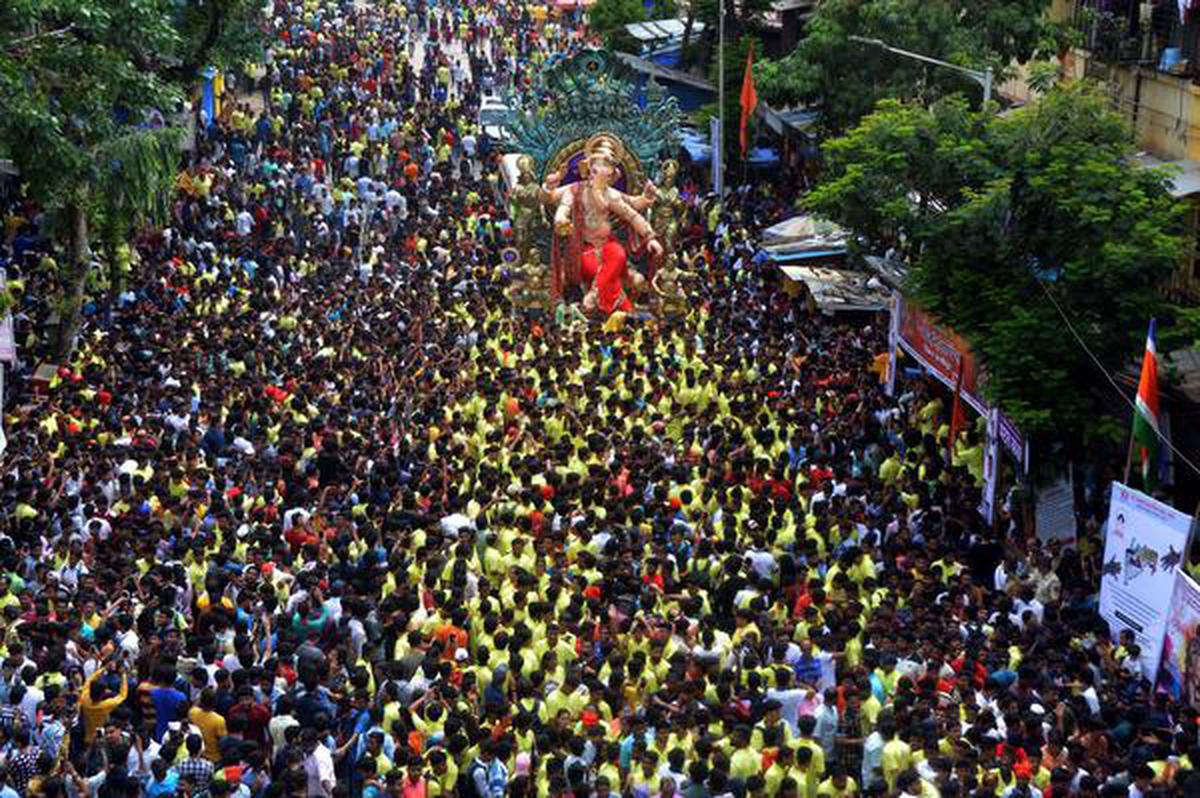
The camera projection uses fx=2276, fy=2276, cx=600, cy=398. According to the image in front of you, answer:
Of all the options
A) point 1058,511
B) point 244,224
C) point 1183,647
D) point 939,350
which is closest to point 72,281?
point 244,224

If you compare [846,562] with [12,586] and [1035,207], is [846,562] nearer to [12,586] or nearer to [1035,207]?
[1035,207]

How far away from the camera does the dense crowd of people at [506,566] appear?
46.5 ft

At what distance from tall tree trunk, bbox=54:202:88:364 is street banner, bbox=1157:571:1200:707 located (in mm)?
14380

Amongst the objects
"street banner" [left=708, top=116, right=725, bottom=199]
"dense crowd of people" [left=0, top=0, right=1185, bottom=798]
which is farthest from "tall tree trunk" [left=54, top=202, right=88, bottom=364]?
"street banner" [left=708, top=116, right=725, bottom=199]

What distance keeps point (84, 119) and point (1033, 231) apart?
1216cm

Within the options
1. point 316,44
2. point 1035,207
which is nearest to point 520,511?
point 1035,207

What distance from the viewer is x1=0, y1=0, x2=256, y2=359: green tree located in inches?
1017

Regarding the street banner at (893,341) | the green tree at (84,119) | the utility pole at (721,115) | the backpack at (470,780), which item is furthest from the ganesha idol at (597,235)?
the backpack at (470,780)

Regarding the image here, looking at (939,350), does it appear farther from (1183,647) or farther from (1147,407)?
(1183,647)

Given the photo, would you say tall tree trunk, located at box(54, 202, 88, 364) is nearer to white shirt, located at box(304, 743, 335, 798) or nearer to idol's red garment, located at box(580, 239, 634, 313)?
idol's red garment, located at box(580, 239, 634, 313)

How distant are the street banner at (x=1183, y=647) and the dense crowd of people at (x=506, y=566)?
0.94 ft

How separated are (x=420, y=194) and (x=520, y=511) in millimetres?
18186

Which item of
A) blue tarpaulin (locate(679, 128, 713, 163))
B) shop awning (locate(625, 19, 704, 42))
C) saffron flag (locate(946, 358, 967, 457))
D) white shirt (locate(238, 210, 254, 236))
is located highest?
saffron flag (locate(946, 358, 967, 457))

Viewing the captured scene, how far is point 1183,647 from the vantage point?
1681cm
